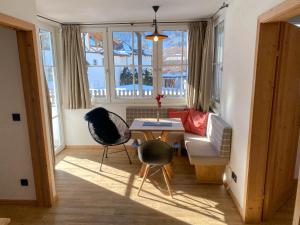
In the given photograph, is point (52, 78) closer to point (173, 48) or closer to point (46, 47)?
point (46, 47)

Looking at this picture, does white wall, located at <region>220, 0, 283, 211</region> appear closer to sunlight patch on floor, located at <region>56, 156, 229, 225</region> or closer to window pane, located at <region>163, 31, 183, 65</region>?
sunlight patch on floor, located at <region>56, 156, 229, 225</region>

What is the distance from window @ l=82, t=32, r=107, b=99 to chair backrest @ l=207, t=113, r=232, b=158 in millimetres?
2357

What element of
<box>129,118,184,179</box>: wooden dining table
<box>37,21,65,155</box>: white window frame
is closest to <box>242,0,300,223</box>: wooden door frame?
<box>129,118,184,179</box>: wooden dining table

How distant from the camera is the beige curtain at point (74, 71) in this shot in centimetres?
434

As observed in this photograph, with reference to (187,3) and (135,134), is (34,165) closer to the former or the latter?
(135,134)

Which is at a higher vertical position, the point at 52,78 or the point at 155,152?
the point at 52,78

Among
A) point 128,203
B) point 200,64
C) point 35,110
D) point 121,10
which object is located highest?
point 121,10

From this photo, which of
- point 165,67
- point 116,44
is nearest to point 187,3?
point 165,67

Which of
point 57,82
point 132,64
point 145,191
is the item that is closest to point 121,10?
point 132,64

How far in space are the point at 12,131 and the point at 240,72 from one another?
268cm

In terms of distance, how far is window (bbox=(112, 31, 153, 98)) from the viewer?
14.8 ft

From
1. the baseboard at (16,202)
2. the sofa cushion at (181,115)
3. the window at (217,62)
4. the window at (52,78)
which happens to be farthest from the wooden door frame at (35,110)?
the window at (217,62)

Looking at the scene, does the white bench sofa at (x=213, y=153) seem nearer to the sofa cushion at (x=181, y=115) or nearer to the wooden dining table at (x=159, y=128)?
the wooden dining table at (x=159, y=128)

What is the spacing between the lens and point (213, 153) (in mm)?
3174
